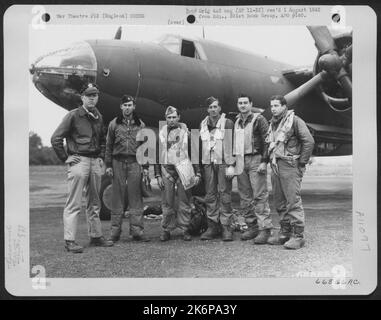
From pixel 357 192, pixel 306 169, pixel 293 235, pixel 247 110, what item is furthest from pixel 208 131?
pixel 357 192

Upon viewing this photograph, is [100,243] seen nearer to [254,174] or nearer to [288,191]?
[254,174]

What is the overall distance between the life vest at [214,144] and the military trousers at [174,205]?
1.04 feet

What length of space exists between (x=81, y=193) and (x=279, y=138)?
1.75 m

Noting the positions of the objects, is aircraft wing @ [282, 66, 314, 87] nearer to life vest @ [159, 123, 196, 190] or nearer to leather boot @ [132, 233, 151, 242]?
life vest @ [159, 123, 196, 190]

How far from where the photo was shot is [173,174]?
3908mm

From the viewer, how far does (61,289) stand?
3.90 m

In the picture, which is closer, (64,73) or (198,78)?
(64,73)

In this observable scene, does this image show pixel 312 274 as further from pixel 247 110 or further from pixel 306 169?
pixel 247 110

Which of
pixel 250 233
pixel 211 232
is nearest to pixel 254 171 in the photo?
pixel 250 233

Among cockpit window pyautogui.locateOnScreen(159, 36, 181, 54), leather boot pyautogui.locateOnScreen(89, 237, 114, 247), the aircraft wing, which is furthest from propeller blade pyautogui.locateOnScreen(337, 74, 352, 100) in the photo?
leather boot pyautogui.locateOnScreen(89, 237, 114, 247)

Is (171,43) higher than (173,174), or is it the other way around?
(171,43)

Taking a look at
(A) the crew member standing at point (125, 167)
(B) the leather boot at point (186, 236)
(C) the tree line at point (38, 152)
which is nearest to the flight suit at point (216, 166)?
(B) the leather boot at point (186, 236)

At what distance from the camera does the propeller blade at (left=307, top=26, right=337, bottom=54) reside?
4.02 m

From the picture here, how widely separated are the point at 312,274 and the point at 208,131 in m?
1.54
